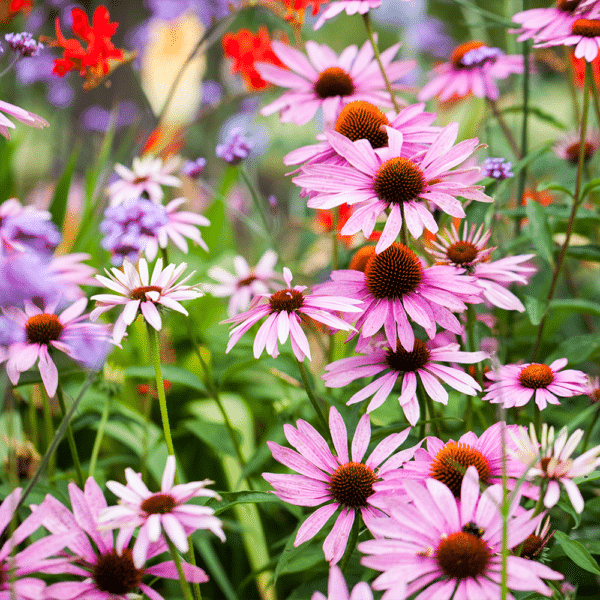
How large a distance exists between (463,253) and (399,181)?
0.13 metres

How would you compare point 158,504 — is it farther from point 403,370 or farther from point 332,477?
point 403,370

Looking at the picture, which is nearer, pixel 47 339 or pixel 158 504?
pixel 158 504

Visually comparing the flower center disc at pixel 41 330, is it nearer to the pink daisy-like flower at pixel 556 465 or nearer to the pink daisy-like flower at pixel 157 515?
the pink daisy-like flower at pixel 157 515

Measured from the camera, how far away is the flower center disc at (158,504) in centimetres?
36

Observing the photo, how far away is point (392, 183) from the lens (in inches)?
20.1

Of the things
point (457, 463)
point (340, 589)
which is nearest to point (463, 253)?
point (457, 463)

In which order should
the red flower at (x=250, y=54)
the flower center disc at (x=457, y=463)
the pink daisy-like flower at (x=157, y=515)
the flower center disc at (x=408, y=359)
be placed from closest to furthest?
the pink daisy-like flower at (x=157, y=515) → the flower center disc at (x=457, y=463) → the flower center disc at (x=408, y=359) → the red flower at (x=250, y=54)

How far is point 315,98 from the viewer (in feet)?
2.44

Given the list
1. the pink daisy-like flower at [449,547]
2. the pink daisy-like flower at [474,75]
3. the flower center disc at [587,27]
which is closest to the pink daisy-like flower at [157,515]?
the pink daisy-like flower at [449,547]

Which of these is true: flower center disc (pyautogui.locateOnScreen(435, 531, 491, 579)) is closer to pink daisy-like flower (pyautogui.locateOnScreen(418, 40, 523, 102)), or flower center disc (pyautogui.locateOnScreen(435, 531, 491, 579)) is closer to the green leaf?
the green leaf

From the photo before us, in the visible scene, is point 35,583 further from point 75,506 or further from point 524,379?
point 524,379

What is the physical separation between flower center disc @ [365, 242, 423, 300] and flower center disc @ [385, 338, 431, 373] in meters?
0.05

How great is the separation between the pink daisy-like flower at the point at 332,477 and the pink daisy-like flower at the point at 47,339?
0.18m

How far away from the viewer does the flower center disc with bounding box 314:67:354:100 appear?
2.38ft
